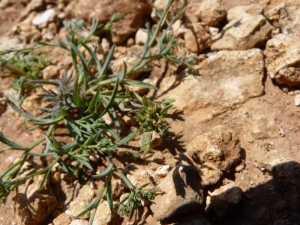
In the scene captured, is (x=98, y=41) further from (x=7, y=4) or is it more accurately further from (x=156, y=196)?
(x=156, y=196)

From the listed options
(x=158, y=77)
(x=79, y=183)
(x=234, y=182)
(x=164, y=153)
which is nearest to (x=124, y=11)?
(x=158, y=77)

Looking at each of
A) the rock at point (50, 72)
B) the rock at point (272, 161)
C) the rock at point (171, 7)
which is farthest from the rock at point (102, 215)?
the rock at point (171, 7)

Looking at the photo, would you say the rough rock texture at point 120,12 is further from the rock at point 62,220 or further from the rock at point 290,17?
the rock at point 62,220

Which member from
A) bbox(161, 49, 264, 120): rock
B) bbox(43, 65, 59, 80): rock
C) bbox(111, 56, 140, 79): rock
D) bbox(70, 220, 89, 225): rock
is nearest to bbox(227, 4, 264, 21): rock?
bbox(161, 49, 264, 120): rock

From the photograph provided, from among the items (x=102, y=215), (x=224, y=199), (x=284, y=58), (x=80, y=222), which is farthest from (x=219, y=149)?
(x=80, y=222)

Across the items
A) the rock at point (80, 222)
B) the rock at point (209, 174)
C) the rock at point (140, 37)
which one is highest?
the rock at point (140, 37)

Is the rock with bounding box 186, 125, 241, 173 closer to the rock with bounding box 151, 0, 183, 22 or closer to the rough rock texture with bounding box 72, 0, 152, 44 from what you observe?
the rock with bounding box 151, 0, 183, 22
